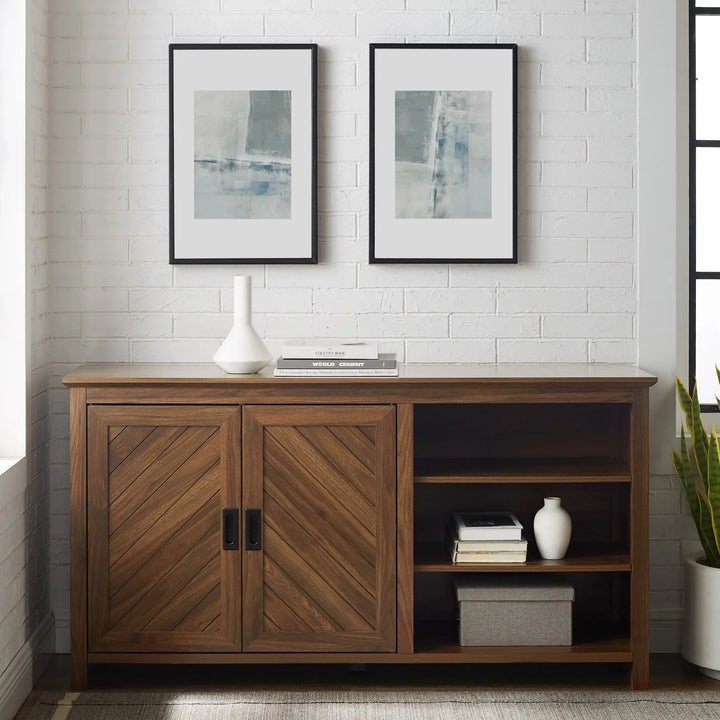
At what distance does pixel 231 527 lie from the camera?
2.97 metres

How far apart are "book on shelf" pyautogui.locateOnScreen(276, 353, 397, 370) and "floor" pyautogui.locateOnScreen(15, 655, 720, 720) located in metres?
0.98

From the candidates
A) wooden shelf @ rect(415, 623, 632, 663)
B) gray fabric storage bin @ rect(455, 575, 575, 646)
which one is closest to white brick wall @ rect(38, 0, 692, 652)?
gray fabric storage bin @ rect(455, 575, 575, 646)

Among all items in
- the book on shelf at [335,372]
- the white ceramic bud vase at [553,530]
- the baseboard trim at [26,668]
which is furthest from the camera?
the white ceramic bud vase at [553,530]

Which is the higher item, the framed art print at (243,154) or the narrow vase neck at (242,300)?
the framed art print at (243,154)

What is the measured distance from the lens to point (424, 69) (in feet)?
10.8

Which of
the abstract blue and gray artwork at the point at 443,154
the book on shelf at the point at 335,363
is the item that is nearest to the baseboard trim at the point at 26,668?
the book on shelf at the point at 335,363

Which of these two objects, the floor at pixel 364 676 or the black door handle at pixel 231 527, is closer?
the black door handle at pixel 231 527

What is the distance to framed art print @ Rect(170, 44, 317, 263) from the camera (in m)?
3.28

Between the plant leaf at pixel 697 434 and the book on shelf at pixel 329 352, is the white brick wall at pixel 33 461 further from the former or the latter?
the plant leaf at pixel 697 434

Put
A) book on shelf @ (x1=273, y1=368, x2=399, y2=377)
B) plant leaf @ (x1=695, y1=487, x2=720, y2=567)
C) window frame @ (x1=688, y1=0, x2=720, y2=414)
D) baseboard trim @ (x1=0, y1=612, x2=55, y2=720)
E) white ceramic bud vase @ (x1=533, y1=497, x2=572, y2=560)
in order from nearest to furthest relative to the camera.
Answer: baseboard trim @ (x1=0, y1=612, x2=55, y2=720) → book on shelf @ (x1=273, y1=368, x2=399, y2=377) → white ceramic bud vase @ (x1=533, y1=497, x2=572, y2=560) → plant leaf @ (x1=695, y1=487, x2=720, y2=567) → window frame @ (x1=688, y1=0, x2=720, y2=414)

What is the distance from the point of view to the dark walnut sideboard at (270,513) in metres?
2.95

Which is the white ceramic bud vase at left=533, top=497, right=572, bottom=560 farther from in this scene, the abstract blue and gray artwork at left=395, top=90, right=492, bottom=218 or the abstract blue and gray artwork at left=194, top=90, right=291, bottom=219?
the abstract blue and gray artwork at left=194, top=90, right=291, bottom=219

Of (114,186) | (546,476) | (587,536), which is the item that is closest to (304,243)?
(114,186)

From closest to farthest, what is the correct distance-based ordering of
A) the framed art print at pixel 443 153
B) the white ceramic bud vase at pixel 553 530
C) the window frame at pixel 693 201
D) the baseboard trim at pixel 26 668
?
the baseboard trim at pixel 26 668 < the white ceramic bud vase at pixel 553 530 < the framed art print at pixel 443 153 < the window frame at pixel 693 201
